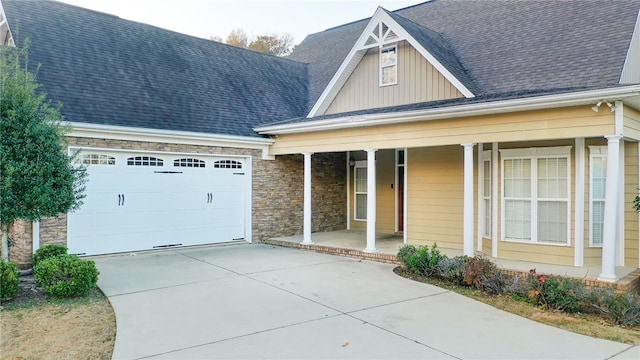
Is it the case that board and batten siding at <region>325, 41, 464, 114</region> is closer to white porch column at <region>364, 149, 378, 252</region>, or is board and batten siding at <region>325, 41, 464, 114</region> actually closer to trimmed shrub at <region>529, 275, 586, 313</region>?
white porch column at <region>364, 149, 378, 252</region>

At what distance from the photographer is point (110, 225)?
10000 millimetres

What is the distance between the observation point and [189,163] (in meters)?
11.3

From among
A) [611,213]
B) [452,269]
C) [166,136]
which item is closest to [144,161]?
[166,136]

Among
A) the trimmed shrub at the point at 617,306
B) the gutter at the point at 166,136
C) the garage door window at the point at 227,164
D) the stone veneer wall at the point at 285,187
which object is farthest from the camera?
the garage door window at the point at 227,164

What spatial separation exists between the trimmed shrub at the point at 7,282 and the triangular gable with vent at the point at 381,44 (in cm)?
834

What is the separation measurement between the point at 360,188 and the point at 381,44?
4964 mm

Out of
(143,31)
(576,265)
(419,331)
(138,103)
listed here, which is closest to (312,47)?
(143,31)

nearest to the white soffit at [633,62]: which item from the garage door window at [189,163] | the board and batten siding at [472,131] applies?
the board and batten siding at [472,131]

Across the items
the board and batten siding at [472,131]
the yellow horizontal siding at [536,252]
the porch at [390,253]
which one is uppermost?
the board and batten siding at [472,131]

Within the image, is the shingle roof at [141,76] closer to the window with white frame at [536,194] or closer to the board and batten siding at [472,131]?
the board and batten siding at [472,131]

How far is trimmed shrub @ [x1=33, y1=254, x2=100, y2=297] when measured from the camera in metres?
6.48

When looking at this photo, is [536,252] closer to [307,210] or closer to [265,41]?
[307,210]

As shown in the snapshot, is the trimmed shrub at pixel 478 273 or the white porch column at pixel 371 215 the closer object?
the trimmed shrub at pixel 478 273

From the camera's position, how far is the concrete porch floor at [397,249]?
25.0 ft
